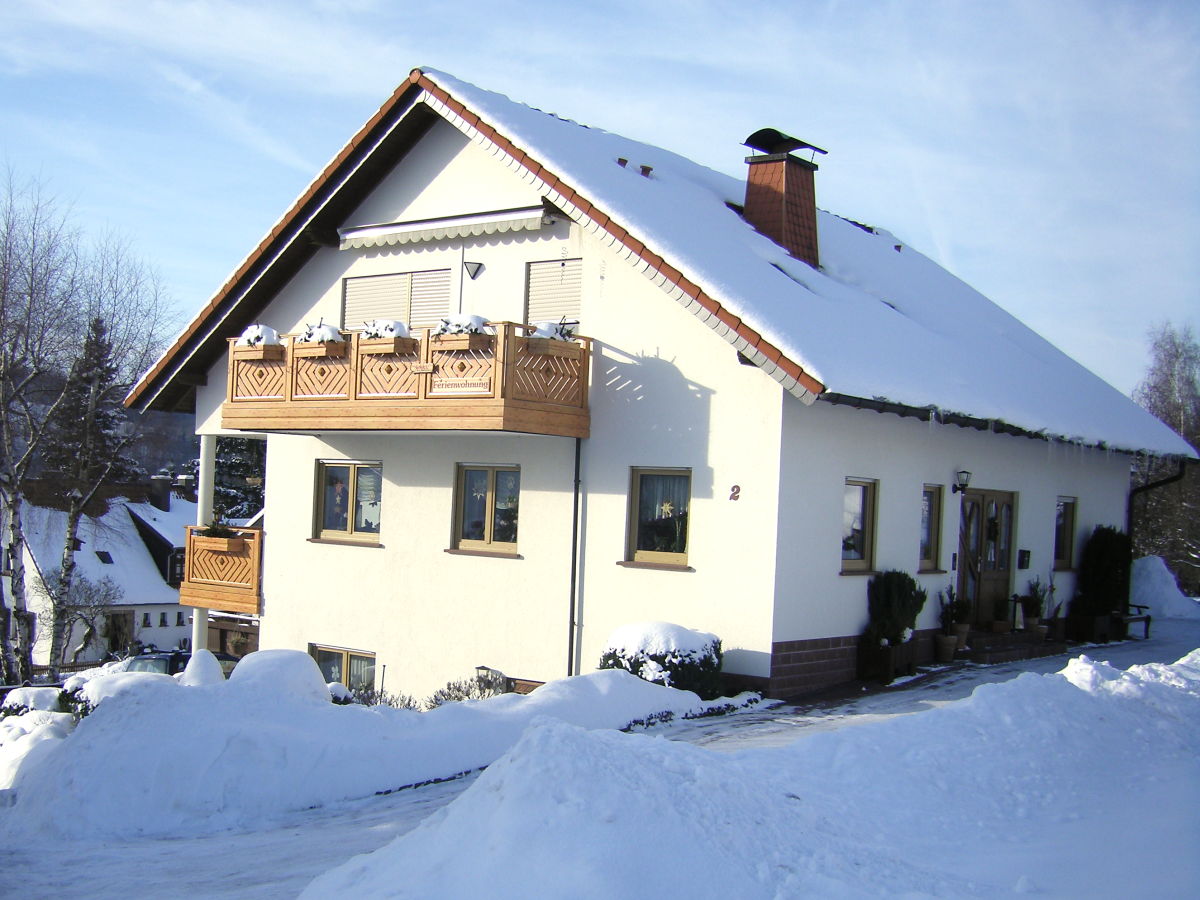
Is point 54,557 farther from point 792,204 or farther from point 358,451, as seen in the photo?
point 792,204

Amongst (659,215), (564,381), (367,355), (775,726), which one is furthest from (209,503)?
(775,726)

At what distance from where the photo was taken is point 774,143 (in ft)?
58.0

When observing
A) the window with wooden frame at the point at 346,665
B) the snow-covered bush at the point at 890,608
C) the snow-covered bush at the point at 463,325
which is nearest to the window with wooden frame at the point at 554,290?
the snow-covered bush at the point at 463,325

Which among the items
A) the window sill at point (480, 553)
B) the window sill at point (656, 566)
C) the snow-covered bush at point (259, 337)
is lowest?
the window sill at point (480, 553)

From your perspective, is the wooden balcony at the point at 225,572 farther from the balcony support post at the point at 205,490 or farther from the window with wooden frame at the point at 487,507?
the window with wooden frame at the point at 487,507

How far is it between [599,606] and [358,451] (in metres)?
5.18

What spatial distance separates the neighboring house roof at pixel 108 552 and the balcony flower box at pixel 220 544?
94.6ft

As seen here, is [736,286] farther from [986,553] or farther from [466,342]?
[986,553]

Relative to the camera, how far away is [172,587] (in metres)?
50.5

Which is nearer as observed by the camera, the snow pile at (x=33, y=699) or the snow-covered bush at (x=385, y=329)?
the snow pile at (x=33, y=699)

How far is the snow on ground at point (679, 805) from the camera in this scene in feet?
18.4

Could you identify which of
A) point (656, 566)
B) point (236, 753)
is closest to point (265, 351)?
point (656, 566)

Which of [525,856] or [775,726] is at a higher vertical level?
[525,856]

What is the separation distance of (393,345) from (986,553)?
9.80 meters
